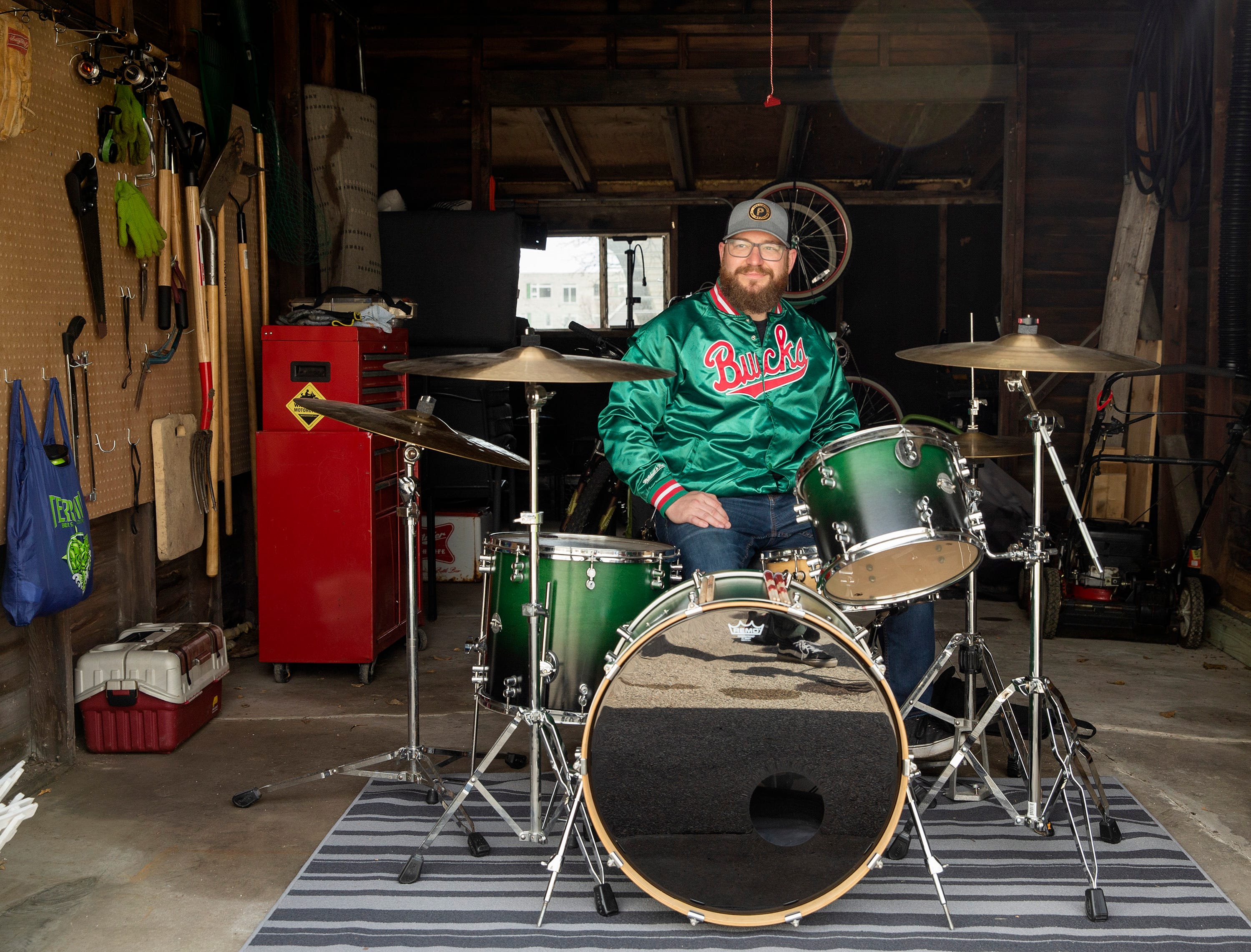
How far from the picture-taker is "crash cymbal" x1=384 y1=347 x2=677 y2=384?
7.51 ft

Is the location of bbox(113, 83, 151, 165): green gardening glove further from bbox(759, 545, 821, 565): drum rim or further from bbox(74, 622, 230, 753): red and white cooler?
bbox(759, 545, 821, 565): drum rim

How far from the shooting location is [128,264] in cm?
347

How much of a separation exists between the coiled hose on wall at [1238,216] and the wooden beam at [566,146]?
3830 mm

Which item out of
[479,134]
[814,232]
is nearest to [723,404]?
[479,134]

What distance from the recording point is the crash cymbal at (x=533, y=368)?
2.29 meters

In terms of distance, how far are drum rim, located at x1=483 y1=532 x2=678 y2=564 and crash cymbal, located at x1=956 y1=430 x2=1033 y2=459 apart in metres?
1.06

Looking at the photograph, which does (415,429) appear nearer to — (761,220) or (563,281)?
(761,220)

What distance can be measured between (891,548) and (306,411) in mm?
2440

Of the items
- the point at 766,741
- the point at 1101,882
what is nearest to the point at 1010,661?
the point at 1101,882

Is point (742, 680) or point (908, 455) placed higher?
point (908, 455)

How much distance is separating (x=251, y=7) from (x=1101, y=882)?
437 centimetres

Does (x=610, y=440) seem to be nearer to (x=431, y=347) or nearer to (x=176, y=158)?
(x=176, y=158)

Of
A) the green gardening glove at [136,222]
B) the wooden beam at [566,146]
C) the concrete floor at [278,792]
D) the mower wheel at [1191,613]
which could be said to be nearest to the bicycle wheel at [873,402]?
the wooden beam at [566,146]

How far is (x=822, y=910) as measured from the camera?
2.34 m
